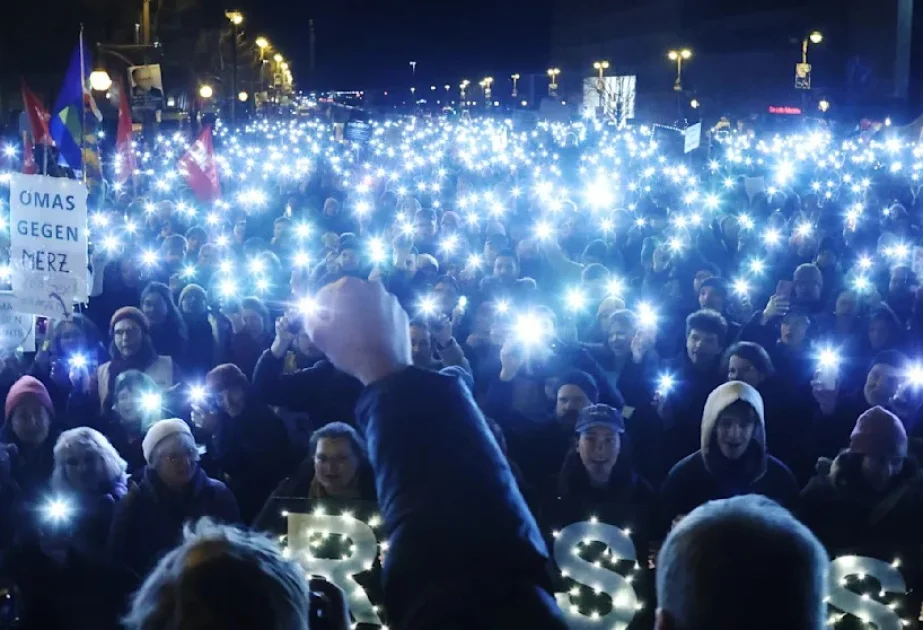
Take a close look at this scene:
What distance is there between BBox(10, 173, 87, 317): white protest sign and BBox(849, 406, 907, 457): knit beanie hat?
202 inches

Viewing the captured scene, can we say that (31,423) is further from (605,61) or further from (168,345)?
(605,61)

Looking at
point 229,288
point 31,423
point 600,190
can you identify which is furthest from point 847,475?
point 600,190

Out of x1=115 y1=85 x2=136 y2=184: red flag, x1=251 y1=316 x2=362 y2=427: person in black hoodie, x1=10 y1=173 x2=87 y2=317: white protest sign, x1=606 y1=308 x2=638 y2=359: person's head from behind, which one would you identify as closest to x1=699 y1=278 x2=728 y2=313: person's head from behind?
x1=606 y1=308 x2=638 y2=359: person's head from behind

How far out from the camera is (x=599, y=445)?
550 centimetres

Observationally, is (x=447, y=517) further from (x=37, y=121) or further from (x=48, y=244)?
(x=37, y=121)

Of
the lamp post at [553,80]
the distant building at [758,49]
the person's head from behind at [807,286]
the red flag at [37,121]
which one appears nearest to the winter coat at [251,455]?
the person's head from behind at [807,286]

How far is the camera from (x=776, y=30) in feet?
219

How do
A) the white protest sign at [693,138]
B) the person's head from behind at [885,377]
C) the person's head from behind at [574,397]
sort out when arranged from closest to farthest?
the person's head from behind at [574,397] < the person's head from behind at [885,377] < the white protest sign at [693,138]

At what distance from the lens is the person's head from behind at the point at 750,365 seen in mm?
6742

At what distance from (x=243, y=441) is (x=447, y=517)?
487cm

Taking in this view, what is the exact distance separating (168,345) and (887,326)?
18.3 ft

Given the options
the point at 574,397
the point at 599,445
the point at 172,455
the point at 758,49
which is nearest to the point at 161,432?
the point at 172,455

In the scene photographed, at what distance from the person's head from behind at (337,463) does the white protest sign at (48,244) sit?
3057 millimetres

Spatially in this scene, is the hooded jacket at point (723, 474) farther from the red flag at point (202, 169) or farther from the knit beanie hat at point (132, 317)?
the red flag at point (202, 169)
